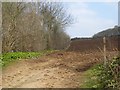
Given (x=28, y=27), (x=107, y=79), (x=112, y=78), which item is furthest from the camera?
(x=28, y=27)

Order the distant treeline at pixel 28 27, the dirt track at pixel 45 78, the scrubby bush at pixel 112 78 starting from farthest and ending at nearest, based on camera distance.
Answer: the distant treeline at pixel 28 27, the dirt track at pixel 45 78, the scrubby bush at pixel 112 78

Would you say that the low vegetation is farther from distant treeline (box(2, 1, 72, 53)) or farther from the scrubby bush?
distant treeline (box(2, 1, 72, 53))

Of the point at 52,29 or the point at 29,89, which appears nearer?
the point at 29,89

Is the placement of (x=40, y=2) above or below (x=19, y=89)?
above

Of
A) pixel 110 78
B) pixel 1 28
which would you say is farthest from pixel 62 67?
pixel 1 28

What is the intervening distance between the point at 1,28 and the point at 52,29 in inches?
734

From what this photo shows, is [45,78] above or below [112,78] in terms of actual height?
below

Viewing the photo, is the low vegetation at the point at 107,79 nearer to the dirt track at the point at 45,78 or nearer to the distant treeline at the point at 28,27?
the dirt track at the point at 45,78

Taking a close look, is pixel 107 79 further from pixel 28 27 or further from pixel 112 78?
pixel 28 27

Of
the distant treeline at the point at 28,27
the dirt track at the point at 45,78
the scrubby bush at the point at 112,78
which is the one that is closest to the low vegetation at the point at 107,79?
the scrubby bush at the point at 112,78

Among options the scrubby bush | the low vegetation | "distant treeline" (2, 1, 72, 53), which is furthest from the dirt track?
"distant treeline" (2, 1, 72, 53)

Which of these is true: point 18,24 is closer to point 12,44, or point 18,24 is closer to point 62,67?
point 12,44

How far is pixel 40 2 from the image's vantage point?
124ft

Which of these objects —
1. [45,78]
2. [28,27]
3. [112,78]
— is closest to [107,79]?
[112,78]
